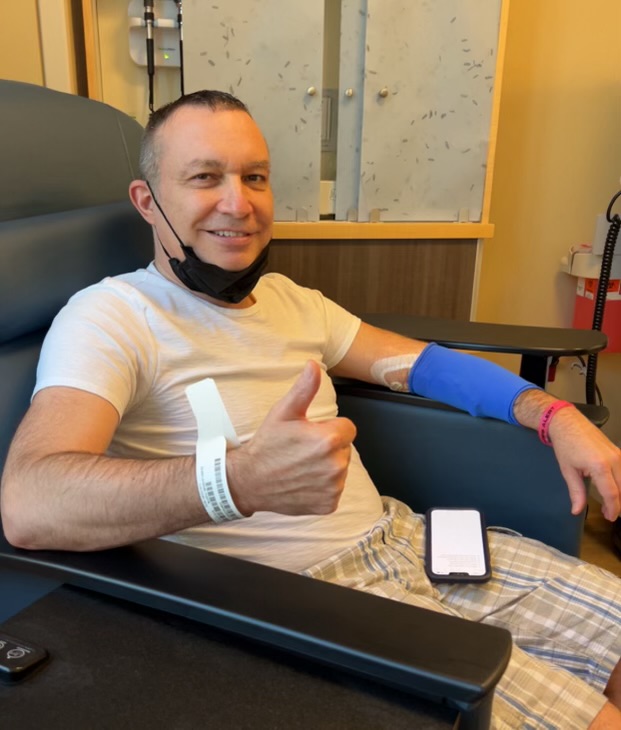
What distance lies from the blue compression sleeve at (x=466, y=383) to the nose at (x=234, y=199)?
1.37 feet

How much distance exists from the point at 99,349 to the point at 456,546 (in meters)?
0.62

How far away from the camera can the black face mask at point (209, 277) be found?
3.42 ft

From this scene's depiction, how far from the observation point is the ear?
1096 millimetres

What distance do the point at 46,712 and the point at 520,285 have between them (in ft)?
6.79

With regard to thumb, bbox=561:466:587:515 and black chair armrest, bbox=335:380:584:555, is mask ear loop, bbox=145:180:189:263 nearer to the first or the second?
black chair armrest, bbox=335:380:584:555

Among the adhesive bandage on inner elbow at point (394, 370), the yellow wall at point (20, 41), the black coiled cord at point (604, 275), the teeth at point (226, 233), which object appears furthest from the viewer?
the black coiled cord at point (604, 275)

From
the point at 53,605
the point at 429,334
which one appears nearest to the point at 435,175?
the point at 429,334

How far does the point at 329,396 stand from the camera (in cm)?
118

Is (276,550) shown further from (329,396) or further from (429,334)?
(429,334)

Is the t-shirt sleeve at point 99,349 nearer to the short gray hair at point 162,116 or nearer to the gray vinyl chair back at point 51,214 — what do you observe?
the gray vinyl chair back at point 51,214

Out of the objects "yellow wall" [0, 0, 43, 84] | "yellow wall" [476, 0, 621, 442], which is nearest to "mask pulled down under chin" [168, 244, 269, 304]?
"yellow wall" [0, 0, 43, 84]

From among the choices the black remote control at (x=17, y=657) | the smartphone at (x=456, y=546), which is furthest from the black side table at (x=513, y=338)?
the black remote control at (x=17, y=657)

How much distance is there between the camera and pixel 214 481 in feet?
2.15

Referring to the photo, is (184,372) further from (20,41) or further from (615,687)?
(20,41)
